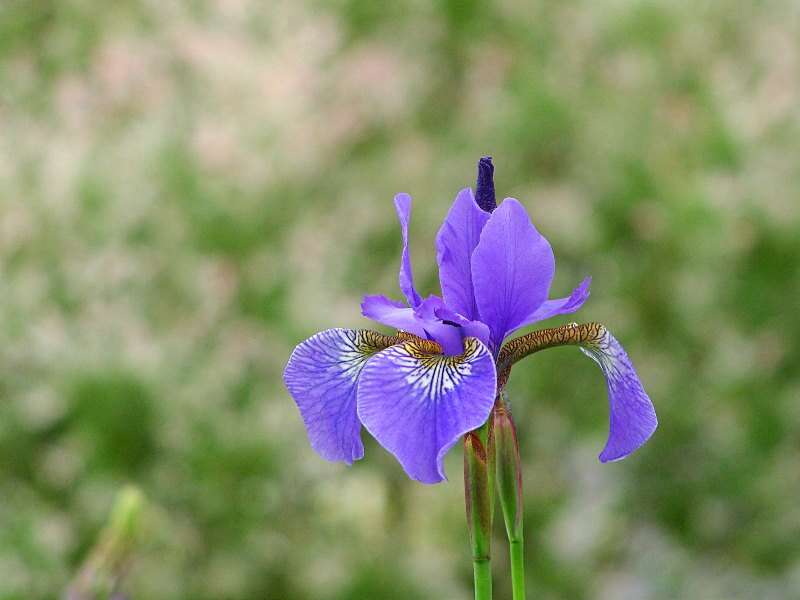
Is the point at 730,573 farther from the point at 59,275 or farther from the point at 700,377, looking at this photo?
the point at 59,275

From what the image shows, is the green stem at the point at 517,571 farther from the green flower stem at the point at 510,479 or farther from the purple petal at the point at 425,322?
the purple petal at the point at 425,322

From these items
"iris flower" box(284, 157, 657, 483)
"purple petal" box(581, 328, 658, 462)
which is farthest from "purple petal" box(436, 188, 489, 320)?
"purple petal" box(581, 328, 658, 462)

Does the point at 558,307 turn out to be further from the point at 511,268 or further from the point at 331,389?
the point at 331,389

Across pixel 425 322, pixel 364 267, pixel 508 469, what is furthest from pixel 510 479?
pixel 364 267

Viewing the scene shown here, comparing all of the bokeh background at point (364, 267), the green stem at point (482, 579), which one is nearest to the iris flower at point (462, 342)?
the green stem at point (482, 579)

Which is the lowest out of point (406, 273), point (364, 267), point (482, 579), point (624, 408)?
point (482, 579)
